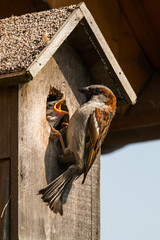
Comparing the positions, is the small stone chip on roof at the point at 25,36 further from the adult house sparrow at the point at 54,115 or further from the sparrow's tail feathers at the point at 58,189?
the sparrow's tail feathers at the point at 58,189

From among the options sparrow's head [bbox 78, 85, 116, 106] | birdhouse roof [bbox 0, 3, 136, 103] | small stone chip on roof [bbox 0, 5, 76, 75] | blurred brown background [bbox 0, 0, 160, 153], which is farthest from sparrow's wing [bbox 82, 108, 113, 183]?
blurred brown background [bbox 0, 0, 160, 153]

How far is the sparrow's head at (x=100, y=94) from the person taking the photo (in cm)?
616

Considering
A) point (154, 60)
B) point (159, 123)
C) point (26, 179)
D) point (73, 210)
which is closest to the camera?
point (26, 179)

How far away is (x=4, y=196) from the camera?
5.53m

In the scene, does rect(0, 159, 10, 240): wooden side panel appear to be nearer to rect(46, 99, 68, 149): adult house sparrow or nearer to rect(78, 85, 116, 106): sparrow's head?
rect(46, 99, 68, 149): adult house sparrow

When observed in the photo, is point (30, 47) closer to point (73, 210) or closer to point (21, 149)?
point (21, 149)

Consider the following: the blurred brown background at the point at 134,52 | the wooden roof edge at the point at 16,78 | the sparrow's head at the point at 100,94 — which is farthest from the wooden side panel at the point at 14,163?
the blurred brown background at the point at 134,52

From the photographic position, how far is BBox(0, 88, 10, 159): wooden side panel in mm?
5598

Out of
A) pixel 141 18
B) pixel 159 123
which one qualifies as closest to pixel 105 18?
A: pixel 141 18

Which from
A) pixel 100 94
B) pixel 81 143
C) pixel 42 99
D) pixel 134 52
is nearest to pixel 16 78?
pixel 42 99

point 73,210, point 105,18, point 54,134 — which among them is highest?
point 105,18

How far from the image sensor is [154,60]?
25.4ft

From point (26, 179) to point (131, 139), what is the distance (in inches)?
72.8

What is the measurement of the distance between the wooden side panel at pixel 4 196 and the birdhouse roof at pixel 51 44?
0.44m
